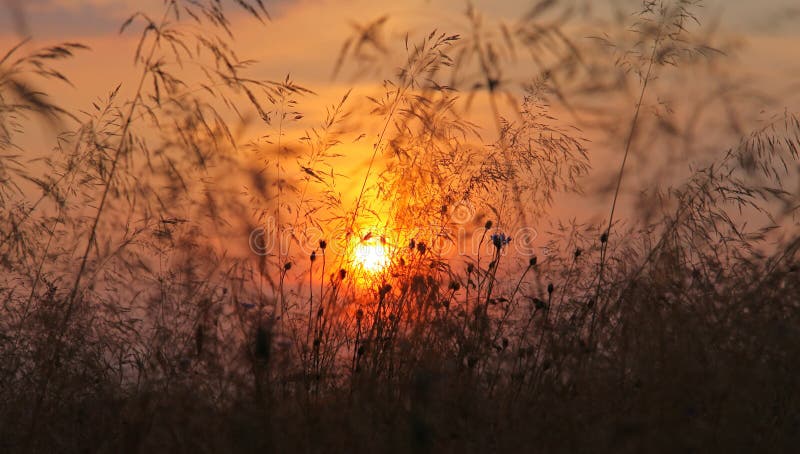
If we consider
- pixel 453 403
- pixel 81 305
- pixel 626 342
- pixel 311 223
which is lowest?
pixel 453 403

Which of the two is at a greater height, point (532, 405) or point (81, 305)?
point (81, 305)

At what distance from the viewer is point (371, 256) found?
4.09 metres

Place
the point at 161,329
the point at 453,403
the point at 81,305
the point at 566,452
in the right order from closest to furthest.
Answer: the point at 566,452
the point at 453,403
the point at 161,329
the point at 81,305

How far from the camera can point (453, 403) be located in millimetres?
2990

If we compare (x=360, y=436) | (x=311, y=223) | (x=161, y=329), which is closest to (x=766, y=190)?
(x=311, y=223)

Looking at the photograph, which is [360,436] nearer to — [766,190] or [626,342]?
[626,342]

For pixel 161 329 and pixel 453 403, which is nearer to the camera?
pixel 453 403

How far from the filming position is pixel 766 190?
4.23m

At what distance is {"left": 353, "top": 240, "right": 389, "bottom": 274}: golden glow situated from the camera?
403 cm

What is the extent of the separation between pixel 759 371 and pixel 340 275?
169 cm

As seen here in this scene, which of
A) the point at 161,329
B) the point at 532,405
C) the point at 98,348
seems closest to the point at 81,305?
the point at 98,348

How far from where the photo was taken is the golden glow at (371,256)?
13.2 feet

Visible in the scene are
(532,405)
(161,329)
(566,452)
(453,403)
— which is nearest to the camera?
(566,452)

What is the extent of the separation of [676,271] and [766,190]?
0.73m
